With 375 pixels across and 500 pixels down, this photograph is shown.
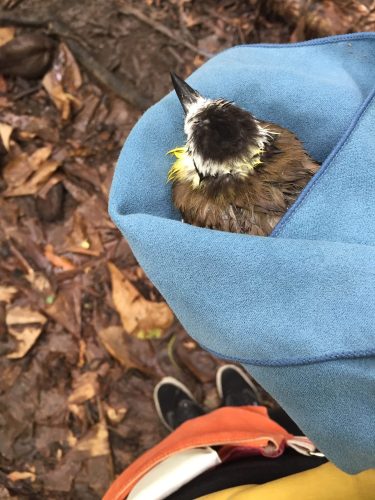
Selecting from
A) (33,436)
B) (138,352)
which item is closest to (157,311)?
(138,352)

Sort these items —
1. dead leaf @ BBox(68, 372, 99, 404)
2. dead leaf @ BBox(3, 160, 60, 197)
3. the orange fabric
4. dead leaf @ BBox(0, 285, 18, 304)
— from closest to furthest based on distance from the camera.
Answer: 1. the orange fabric
2. dead leaf @ BBox(68, 372, 99, 404)
3. dead leaf @ BBox(0, 285, 18, 304)
4. dead leaf @ BBox(3, 160, 60, 197)

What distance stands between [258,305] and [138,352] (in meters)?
1.46

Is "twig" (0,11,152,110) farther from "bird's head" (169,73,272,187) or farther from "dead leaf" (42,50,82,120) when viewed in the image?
"bird's head" (169,73,272,187)

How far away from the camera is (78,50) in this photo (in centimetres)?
279

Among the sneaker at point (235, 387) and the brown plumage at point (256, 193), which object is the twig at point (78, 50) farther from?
the sneaker at point (235, 387)

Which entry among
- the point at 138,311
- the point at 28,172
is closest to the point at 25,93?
the point at 28,172

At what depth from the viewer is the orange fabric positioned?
169 centimetres

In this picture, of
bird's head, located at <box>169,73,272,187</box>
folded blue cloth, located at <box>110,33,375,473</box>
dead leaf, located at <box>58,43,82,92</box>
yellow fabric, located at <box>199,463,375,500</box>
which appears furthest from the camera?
dead leaf, located at <box>58,43,82,92</box>

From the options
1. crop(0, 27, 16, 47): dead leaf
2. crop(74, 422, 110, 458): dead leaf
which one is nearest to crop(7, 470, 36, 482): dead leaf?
crop(74, 422, 110, 458): dead leaf

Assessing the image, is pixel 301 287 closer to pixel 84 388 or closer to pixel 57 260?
pixel 84 388

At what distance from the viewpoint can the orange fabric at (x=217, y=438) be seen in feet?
5.56

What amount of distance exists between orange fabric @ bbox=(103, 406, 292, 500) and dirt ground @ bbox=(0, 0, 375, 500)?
0.55 meters

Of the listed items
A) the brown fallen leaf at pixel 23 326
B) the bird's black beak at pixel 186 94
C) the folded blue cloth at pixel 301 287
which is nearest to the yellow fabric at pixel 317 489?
the folded blue cloth at pixel 301 287

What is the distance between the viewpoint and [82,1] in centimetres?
284
